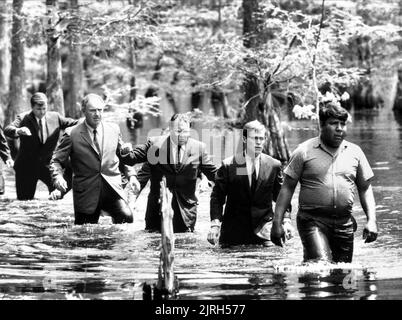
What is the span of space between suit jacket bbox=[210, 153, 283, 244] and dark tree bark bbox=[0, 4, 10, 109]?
817 inches

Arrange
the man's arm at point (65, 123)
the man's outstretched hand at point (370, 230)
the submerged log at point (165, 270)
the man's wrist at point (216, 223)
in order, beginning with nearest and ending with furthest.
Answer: the submerged log at point (165, 270) → the man's outstretched hand at point (370, 230) → the man's wrist at point (216, 223) → the man's arm at point (65, 123)

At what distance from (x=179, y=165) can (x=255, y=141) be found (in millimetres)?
2388

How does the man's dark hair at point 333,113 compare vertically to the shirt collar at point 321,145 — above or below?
above

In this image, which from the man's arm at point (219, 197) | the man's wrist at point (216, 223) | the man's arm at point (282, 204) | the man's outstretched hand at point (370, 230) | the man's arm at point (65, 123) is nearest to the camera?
the man's outstretched hand at point (370, 230)

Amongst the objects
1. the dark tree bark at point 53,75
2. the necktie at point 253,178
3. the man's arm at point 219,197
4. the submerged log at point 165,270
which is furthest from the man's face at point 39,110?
the dark tree bark at point 53,75

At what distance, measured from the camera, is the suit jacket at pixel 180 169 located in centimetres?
1373

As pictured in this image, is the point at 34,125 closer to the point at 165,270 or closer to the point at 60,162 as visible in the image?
the point at 60,162

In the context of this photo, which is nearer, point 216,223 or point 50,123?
point 216,223

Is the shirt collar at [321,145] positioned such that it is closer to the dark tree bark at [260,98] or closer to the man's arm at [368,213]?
the man's arm at [368,213]

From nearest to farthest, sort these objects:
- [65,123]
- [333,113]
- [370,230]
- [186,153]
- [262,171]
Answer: [333,113]
[370,230]
[262,171]
[186,153]
[65,123]

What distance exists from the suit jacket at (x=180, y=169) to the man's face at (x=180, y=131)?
6.4 inches

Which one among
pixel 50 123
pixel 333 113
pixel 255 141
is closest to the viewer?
pixel 333 113

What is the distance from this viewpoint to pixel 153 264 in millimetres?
11617

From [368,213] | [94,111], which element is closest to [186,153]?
[94,111]
